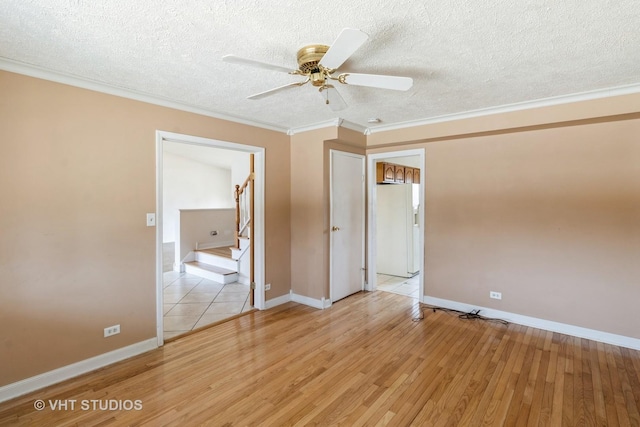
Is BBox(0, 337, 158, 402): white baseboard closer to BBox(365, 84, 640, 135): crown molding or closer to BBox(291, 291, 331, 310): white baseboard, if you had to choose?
BBox(291, 291, 331, 310): white baseboard

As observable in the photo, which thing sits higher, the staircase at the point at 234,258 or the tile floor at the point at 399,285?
the staircase at the point at 234,258

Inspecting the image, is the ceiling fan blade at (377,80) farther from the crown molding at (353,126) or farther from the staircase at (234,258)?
the staircase at (234,258)

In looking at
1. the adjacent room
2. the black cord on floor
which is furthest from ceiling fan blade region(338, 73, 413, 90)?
the black cord on floor

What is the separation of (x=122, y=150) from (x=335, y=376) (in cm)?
259

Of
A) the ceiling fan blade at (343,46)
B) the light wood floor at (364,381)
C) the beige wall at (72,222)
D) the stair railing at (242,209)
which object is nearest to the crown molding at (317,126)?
the beige wall at (72,222)

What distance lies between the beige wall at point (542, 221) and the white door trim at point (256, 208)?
181 centimetres

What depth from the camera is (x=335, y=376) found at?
2377 millimetres

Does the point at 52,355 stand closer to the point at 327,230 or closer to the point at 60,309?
the point at 60,309

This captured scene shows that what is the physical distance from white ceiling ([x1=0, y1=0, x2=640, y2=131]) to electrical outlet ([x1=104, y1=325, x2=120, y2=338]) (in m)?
2.03

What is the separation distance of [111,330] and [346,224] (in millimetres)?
2831

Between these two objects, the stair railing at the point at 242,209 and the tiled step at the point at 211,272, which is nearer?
the tiled step at the point at 211,272

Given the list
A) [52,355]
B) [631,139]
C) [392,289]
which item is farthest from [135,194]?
[631,139]

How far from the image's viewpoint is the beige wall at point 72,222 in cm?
210

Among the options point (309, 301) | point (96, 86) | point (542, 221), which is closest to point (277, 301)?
point (309, 301)
